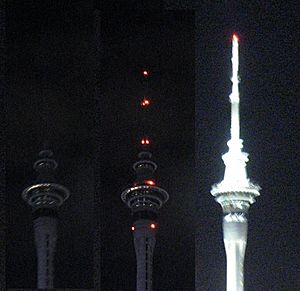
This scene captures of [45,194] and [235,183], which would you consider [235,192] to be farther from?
[45,194]

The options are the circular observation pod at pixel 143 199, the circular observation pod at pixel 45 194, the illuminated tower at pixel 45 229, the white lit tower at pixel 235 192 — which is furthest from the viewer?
the white lit tower at pixel 235 192

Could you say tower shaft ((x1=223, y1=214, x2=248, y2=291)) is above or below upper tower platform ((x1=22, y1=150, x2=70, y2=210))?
above

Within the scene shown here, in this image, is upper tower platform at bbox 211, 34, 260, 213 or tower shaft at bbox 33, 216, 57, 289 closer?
tower shaft at bbox 33, 216, 57, 289

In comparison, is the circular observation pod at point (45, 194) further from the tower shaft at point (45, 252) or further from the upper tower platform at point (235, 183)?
the upper tower platform at point (235, 183)

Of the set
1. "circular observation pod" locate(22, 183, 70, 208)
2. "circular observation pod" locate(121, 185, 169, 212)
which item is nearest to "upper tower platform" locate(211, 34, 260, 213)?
"circular observation pod" locate(121, 185, 169, 212)

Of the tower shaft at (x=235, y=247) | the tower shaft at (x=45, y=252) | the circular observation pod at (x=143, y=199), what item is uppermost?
the tower shaft at (x=235, y=247)

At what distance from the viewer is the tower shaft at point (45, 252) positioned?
45.0ft

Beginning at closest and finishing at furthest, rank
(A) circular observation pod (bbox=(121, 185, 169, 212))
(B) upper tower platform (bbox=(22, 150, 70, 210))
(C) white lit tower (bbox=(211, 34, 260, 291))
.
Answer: (B) upper tower platform (bbox=(22, 150, 70, 210)) → (A) circular observation pod (bbox=(121, 185, 169, 212)) → (C) white lit tower (bbox=(211, 34, 260, 291))

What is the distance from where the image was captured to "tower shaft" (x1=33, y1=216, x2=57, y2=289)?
1370 centimetres

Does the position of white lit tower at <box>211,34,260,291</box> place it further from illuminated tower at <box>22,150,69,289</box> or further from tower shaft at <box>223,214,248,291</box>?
illuminated tower at <box>22,150,69,289</box>

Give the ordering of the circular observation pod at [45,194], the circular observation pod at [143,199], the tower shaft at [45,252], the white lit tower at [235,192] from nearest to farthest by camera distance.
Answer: the tower shaft at [45,252] → the circular observation pod at [45,194] → the circular observation pod at [143,199] → the white lit tower at [235,192]

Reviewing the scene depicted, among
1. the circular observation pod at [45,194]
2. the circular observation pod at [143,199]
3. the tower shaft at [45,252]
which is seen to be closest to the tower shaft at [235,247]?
the circular observation pod at [143,199]

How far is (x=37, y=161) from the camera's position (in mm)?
14820

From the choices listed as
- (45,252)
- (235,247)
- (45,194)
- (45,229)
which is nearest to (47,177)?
(45,194)
